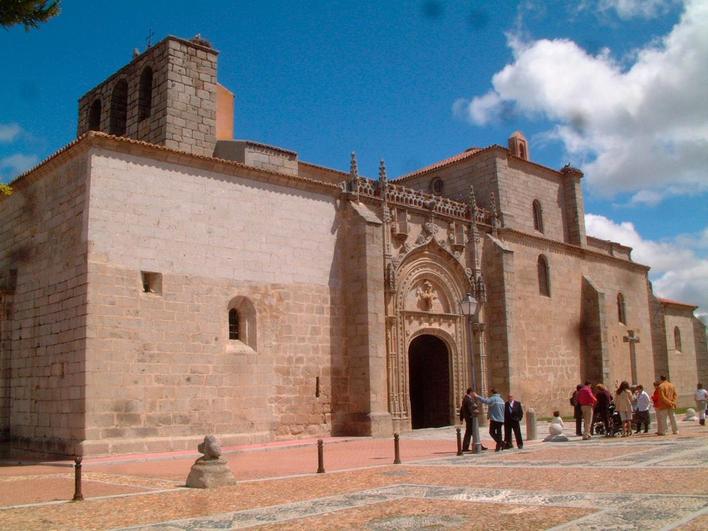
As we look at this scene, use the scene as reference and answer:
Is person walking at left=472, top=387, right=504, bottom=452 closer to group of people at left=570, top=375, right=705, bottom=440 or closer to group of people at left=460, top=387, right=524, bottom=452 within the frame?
group of people at left=460, top=387, right=524, bottom=452

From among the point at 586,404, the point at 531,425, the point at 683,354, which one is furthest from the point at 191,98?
the point at 683,354

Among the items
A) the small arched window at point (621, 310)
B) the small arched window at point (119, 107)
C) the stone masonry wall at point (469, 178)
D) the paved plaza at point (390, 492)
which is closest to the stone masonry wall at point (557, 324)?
the small arched window at point (621, 310)

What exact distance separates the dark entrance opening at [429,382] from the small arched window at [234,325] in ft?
26.5

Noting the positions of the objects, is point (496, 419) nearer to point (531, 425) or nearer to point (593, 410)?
point (531, 425)

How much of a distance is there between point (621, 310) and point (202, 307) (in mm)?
22868

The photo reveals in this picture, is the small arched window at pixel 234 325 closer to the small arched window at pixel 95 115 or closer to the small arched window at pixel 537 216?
the small arched window at pixel 95 115

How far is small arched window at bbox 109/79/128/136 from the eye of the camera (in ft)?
73.0

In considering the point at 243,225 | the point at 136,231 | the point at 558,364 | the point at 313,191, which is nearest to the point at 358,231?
the point at 313,191

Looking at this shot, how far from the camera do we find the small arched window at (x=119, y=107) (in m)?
22.2

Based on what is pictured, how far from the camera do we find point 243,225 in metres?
18.4

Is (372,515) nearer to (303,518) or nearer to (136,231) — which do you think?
(303,518)

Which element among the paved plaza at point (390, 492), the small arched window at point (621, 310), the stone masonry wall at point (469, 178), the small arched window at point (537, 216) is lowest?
the paved plaza at point (390, 492)

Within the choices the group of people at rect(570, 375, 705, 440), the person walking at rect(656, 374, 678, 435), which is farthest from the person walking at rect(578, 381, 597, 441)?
the person walking at rect(656, 374, 678, 435)

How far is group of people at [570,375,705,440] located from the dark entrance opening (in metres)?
6.09
